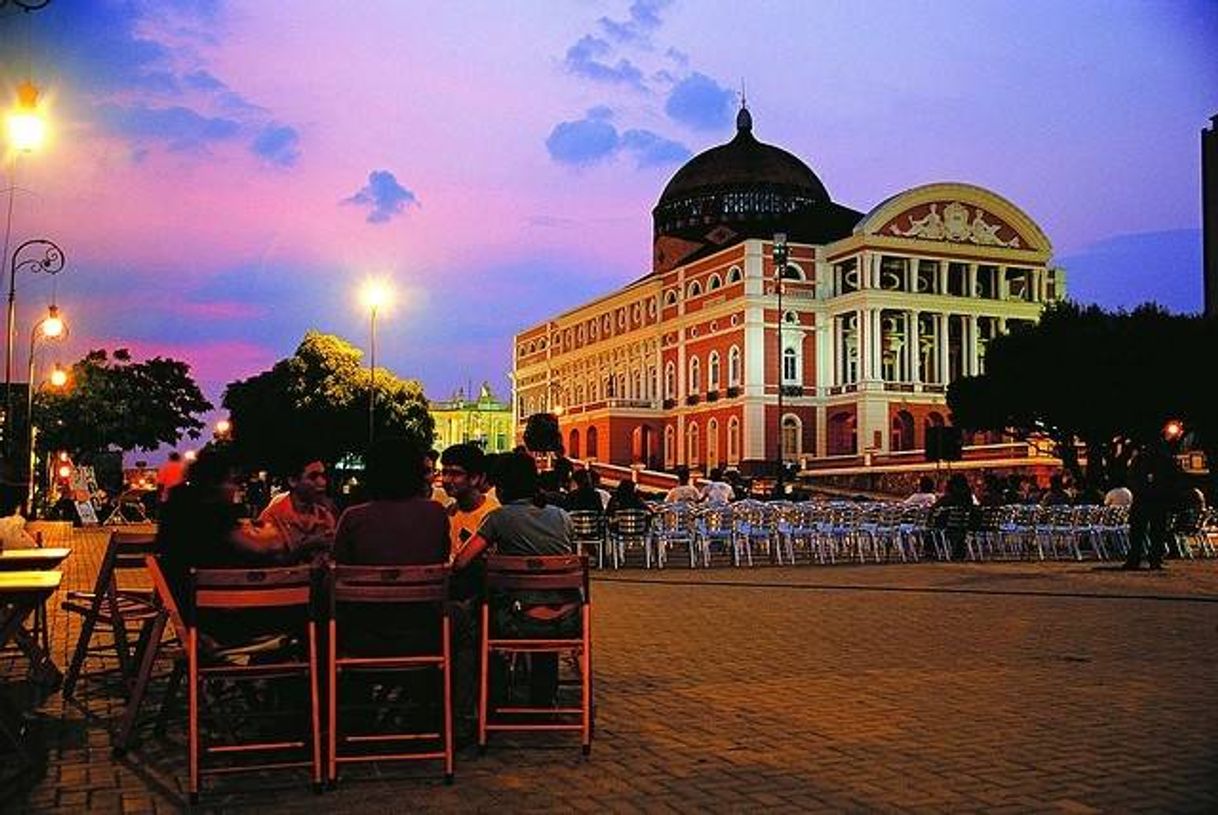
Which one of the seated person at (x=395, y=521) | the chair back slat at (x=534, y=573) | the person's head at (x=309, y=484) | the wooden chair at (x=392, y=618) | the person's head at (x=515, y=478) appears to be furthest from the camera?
the person's head at (x=309, y=484)

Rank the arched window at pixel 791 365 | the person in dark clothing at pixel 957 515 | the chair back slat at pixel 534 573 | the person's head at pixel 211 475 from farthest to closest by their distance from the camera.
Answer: the arched window at pixel 791 365, the person in dark clothing at pixel 957 515, the person's head at pixel 211 475, the chair back slat at pixel 534 573

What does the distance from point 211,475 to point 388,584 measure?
1423 mm

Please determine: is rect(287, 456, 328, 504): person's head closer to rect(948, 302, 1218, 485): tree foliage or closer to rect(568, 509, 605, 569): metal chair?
rect(568, 509, 605, 569): metal chair

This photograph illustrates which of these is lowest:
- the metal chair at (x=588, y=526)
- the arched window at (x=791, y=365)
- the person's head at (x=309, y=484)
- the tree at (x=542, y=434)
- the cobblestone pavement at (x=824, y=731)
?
the cobblestone pavement at (x=824, y=731)

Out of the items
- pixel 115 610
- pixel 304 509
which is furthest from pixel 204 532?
pixel 304 509

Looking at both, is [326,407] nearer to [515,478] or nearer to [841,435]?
[841,435]

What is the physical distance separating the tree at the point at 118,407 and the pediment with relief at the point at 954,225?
124ft

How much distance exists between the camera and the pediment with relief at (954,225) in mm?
65812

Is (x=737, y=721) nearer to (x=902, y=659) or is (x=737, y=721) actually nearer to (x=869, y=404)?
(x=902, y=659)

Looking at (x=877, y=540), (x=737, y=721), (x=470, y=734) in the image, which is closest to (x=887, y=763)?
(x=737, y=721)

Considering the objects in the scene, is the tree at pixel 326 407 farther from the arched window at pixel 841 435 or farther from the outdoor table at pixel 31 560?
the outdoor table at pixel 31 560

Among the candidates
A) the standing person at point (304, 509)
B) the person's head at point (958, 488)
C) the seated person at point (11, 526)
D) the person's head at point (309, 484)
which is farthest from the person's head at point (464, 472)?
the person's head at point (958, 488)

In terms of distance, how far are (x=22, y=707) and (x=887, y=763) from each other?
4.91 m

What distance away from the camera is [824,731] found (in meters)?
6.84
